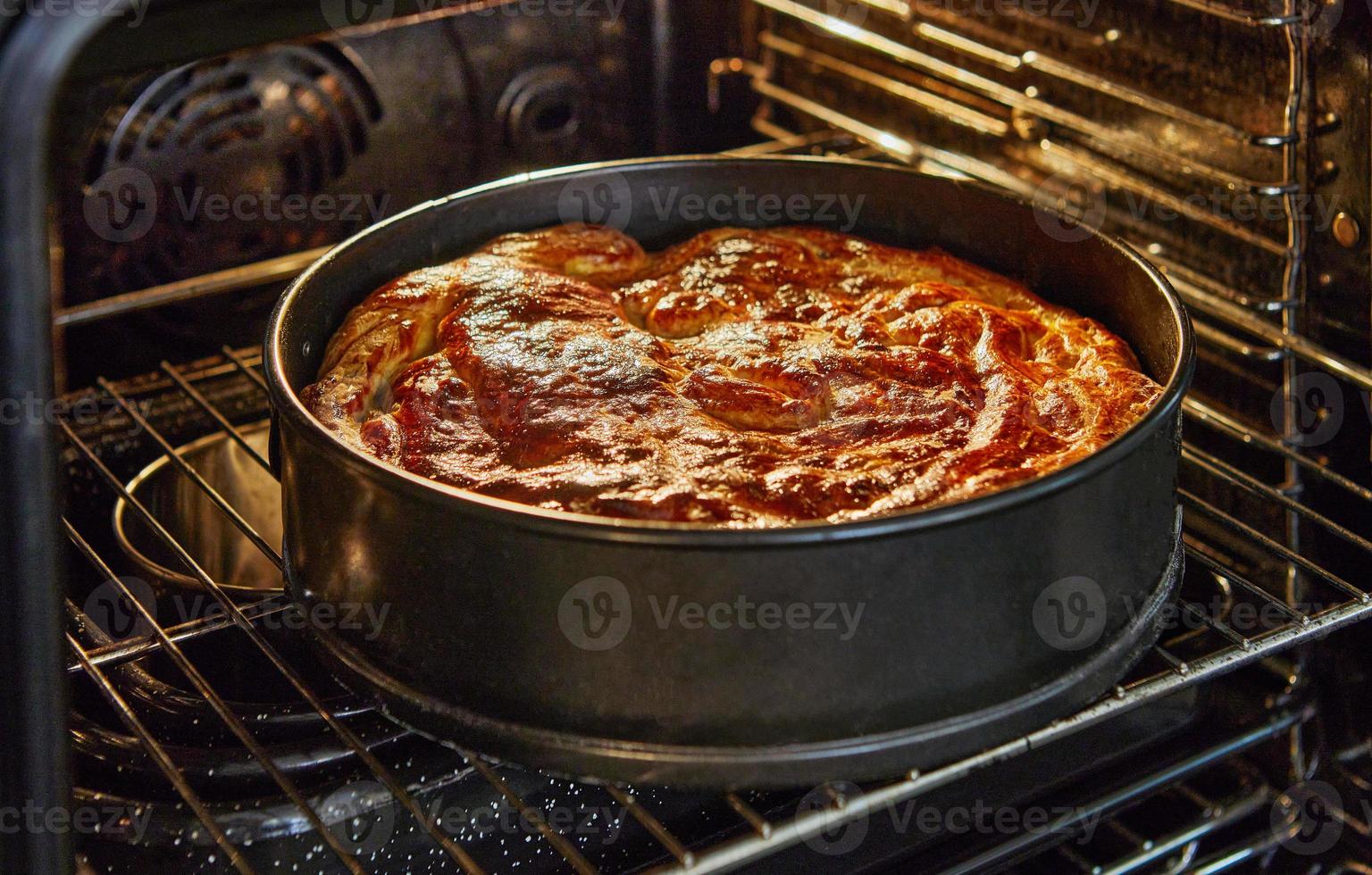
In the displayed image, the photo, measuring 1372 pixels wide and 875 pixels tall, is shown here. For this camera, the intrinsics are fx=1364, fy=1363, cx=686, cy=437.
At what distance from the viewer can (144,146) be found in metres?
2.37

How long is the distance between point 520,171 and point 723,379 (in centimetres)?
128

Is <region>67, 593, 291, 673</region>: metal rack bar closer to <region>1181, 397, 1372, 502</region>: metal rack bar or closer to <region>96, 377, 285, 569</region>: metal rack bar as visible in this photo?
<region>96, 377, 285, 569</region>: metal rack bar

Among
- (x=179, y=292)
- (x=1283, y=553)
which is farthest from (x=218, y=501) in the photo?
(x=1283, y=553)

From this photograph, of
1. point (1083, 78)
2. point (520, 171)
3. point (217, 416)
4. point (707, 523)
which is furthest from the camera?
point (520, 171)

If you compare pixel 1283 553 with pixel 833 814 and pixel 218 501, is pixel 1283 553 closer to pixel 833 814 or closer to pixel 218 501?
pixel 833 814

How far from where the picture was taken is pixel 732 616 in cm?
120

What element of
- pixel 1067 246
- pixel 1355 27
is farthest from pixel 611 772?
pixel 1355 27

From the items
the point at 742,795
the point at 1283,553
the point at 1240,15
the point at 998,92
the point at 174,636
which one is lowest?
the point at 742,795

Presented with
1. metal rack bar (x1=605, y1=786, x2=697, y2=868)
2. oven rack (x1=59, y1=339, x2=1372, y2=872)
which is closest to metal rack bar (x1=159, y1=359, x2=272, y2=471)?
oven rack (x1=59, y1=339, x2=1372, y2=872)

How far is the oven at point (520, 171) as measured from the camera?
106 cm

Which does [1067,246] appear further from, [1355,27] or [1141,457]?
[1141,457]

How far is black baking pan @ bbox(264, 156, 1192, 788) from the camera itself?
3.91ft

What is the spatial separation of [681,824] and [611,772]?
39 centimetres

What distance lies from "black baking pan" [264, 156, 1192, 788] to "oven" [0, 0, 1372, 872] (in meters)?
0.06
